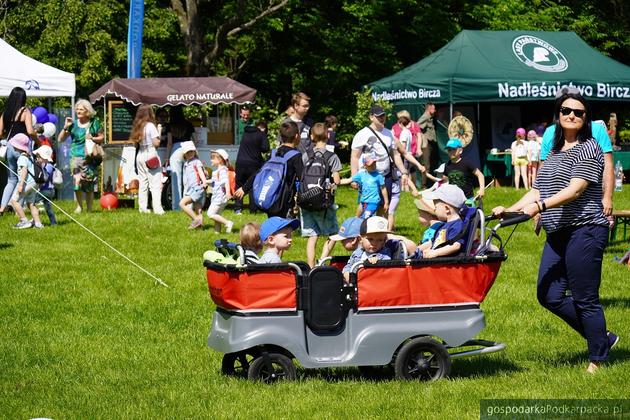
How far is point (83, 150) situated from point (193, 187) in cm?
263

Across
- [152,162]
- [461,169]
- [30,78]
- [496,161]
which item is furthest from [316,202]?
[496,161]


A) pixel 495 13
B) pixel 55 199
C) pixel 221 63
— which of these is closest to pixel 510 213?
pixel 55 199

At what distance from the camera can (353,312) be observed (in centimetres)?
791

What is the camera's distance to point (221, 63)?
3644 centimetres

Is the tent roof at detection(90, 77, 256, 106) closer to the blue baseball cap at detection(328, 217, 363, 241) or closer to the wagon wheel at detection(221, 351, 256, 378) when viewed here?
the blue baseball cap at detection(328, 217, 363, 241)

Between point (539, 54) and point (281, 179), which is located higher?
point (539, 54)

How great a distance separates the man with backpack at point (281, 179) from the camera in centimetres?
1236

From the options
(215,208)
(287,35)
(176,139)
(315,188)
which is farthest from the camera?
(287,35)

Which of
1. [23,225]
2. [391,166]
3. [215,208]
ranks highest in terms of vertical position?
[391,166]

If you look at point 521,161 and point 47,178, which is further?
point 521,161

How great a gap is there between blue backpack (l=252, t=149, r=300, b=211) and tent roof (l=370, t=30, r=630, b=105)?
14645mm

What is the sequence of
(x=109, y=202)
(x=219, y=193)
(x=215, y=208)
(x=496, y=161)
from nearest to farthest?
1. (x=215, y=208)
2. (x=219, y=193)
3. (x=109, y=202)
4. (x=496, y=161)

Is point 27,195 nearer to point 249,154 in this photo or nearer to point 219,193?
point 219,193

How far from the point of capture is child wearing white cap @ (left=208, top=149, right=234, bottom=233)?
16.7m
